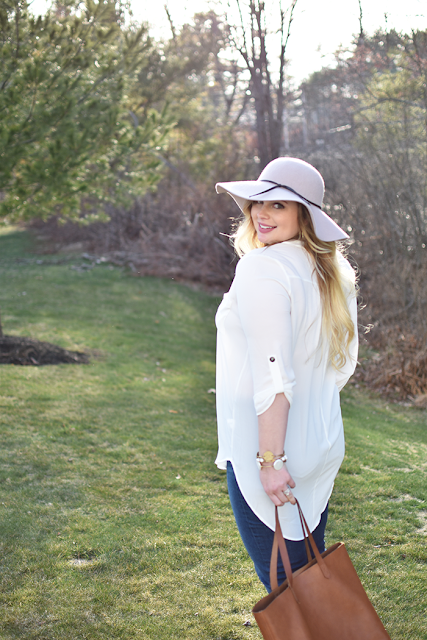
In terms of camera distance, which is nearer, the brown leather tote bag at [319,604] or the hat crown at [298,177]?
the brown leather tote bag at [319,604]

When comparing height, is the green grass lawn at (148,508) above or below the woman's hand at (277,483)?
below

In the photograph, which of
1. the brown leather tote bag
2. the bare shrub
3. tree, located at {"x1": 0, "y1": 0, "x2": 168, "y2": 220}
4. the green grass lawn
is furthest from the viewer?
the bare shrub

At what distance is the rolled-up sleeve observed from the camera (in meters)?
1.55

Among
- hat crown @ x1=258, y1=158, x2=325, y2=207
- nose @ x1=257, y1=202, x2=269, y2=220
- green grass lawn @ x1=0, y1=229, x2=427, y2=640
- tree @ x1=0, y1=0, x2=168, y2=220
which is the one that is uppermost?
tree @ x1=0, y1=0, x2=168, y2=220

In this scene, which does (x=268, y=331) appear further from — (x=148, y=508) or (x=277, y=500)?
(x=148, y=508)

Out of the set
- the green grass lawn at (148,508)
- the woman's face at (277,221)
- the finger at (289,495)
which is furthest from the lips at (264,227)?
the green grass lawn at (148,508)

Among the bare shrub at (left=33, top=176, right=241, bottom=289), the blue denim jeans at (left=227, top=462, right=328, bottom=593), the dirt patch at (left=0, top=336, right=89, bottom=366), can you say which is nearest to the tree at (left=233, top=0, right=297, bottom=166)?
the bare shrub at (left=33, top=176, right=241, bottom=289)

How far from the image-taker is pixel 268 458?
1.58 m

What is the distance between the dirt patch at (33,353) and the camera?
7371 mm

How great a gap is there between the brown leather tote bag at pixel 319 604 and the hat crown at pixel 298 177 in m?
1.00

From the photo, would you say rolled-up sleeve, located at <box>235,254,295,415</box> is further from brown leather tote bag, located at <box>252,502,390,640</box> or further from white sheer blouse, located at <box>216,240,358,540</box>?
brown leather tote bag, located at <box>252,502,390,640</box>

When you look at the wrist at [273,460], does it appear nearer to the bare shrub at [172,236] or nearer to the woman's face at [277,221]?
the woman's face at [277,221]

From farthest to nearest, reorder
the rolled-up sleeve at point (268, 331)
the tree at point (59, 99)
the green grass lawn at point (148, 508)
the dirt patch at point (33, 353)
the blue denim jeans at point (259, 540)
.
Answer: the dirt patch at point (33, 353) < the tree at point (59, 99) < the green grass lawn at point (148, 508) < the blue denim jeans at point (259, 540) < the rolled-up sleeve at point (268, 331)

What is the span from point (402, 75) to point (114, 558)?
9347mm
